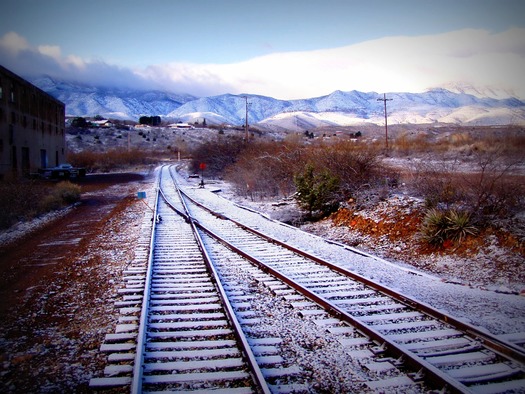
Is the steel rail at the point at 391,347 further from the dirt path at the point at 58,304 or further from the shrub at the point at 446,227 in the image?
the shrub at the point at 446,227

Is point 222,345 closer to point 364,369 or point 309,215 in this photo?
point 364,369

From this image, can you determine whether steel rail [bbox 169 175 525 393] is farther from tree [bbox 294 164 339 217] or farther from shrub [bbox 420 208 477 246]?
tree [bbox 294 164 339 217]

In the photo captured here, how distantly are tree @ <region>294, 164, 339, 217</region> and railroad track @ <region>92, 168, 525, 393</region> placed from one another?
6707mm

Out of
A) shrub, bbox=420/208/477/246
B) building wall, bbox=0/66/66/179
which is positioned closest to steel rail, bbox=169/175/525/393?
shrub, bbox=420/208/477/246

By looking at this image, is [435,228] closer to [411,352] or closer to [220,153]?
[411,352]

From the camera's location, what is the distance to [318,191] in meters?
16.3

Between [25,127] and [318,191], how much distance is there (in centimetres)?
3388

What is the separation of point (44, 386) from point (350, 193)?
13430 millimetres

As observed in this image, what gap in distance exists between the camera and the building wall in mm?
34531

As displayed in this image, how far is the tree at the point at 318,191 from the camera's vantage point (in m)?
16.4

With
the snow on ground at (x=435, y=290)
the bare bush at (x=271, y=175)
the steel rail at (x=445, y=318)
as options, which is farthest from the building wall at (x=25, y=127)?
the steel rail at (x=445, y=318)

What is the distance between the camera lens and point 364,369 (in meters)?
4.79

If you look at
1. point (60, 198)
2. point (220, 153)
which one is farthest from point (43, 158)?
point (60, 198)

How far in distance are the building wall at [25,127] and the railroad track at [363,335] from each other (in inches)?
1011
